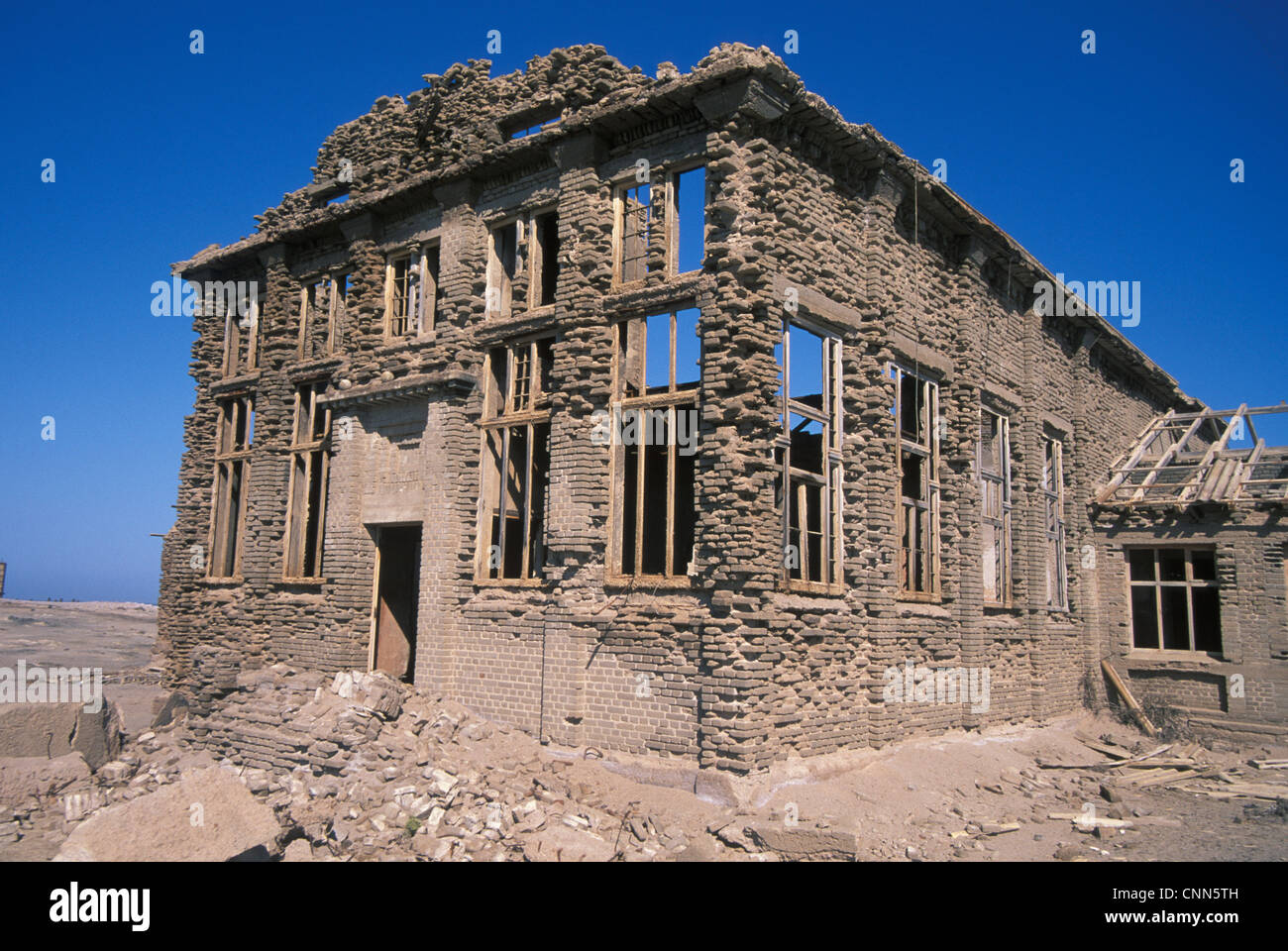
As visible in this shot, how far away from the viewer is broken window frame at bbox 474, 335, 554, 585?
566 inches

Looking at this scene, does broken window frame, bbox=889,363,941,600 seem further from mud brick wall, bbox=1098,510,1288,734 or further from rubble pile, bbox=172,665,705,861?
mud brick wall, bbox=1098,510,1288,734

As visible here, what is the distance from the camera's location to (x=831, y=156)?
1372 centimetres

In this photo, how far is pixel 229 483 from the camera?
19953 mm

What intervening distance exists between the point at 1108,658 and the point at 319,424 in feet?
61.1

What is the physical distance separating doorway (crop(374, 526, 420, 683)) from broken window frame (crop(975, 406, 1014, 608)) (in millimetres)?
11030

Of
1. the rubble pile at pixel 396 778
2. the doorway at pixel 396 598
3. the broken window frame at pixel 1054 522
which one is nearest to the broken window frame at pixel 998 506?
the broken window frame at pixel 1054 522

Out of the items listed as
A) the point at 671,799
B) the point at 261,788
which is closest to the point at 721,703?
the point at 671,799

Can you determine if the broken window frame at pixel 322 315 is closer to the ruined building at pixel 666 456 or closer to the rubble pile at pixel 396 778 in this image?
the ruined building at pixel 666 456

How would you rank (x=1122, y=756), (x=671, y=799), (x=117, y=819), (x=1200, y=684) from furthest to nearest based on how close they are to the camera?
(x=1200, y=684)
(x=1122, y=756)
(x=671, y=799)
(x=117, y=819)

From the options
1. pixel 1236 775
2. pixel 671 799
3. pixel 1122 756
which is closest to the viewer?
pixel 671 799

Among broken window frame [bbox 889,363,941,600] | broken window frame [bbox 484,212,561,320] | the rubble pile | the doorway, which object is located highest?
broken window frame [bbox 484,212,561,320]

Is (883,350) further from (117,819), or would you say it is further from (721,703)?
(117,819)

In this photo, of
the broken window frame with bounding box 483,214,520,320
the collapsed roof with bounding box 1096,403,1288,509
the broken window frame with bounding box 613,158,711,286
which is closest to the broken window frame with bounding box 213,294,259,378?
the broken window frame with bounding box 483,214,520,320

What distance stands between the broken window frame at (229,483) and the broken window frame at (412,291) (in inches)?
187
